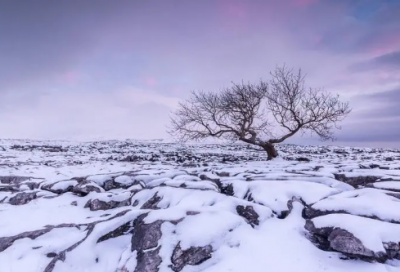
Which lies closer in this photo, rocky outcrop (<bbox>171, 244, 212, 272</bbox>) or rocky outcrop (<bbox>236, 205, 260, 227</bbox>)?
rocky outcrop (<bbox>171, 244, 212, 272</bbox>)

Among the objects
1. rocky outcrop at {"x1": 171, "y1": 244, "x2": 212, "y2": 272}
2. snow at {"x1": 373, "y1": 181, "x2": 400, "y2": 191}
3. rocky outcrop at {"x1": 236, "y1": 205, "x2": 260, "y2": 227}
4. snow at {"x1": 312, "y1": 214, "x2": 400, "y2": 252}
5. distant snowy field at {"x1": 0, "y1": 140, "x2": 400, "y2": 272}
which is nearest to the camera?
snow at {"x1": 312, "y1": 214, "x2": 400, "y2": 252}

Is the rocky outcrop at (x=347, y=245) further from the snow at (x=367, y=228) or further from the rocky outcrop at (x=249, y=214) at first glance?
the rocky outcrop at (x=249, y=214)

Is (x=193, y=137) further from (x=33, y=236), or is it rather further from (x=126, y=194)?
(x=33, y=236)

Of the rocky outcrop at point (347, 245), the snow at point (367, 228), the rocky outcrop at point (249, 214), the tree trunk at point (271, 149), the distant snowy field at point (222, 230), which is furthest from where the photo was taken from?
the tree trunk at point (271, 149)

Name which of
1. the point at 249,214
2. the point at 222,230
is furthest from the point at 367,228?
the point at 222,230

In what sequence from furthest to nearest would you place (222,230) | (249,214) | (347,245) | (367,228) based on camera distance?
1. (249,214)
2. (222,230)
3. (367,228)
4. (347,245)

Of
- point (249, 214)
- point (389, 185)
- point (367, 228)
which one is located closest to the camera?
point (367, 228)

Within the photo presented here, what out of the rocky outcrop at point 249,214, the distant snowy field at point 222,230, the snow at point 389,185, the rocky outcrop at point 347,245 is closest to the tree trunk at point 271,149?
the distant snowy field at point 222,230

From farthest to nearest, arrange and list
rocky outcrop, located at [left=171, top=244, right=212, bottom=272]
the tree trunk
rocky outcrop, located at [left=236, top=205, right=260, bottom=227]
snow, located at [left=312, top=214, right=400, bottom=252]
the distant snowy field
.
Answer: the tree trunk < rocky outcrop, located at [left=236, top=205, right=260, bottom=227] < rocky outcrop, located at [left=171, top=244, right=212, bottom=272] < the distant snowy field < snow, located at [left=312, top=214, right=400, bottom=252]

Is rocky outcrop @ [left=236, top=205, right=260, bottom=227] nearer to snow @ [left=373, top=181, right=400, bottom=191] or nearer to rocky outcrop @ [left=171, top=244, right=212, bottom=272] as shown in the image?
rocky outcrop @ [left=171, top=244, right=212, bottom=272]

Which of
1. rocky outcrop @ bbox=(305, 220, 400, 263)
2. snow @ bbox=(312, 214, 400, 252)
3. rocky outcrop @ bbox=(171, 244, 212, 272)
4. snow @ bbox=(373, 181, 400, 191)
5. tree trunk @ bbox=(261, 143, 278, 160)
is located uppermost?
tree trunk @ bbox=(261, 143, 278, 160)

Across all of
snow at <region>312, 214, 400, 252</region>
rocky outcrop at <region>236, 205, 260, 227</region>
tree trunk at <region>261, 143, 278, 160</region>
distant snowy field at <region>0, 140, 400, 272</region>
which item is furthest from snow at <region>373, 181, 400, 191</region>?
tree trunk at <region>261, 143, 278, 160</region>

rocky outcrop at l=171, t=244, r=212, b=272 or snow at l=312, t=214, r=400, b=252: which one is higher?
snow at l=312, t=214, r=400, b=252

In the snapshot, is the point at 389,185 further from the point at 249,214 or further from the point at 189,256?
the point at 189,256
